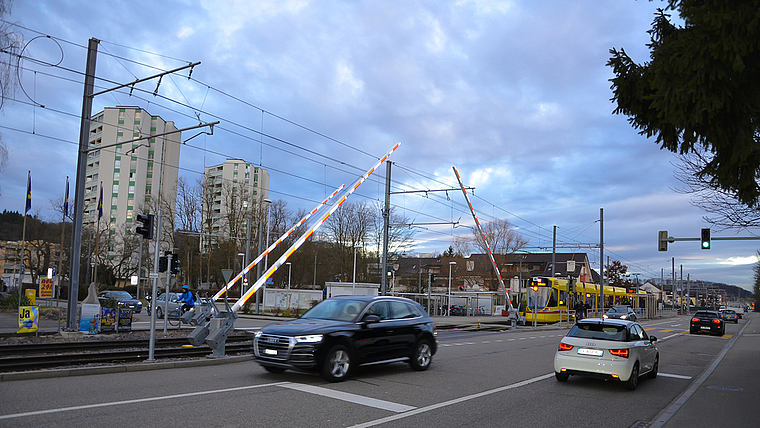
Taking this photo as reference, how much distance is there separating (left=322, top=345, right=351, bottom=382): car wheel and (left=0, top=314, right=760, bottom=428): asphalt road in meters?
0.21

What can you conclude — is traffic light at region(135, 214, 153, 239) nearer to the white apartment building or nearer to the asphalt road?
the asphalt road

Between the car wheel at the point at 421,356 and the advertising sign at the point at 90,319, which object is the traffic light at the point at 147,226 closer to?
the car wheel at the point at 421,356

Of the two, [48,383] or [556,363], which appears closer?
[48,383]

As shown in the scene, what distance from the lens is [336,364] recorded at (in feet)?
33.8

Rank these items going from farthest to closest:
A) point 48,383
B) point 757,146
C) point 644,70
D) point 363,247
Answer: point 363,247
point 644,70
point 48,383
point 757,146

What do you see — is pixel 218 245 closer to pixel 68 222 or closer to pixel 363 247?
pixel 363 247

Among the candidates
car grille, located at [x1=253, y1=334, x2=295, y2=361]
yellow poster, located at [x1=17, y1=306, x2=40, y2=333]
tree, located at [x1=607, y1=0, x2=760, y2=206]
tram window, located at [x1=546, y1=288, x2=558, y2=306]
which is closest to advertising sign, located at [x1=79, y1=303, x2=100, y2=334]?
yellow poster, located at [x1=17, y1=306, x2=40, y2=333]

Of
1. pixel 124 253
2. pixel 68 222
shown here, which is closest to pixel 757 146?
pixel 124 253

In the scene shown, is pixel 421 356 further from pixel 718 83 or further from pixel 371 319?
pixel 718 83

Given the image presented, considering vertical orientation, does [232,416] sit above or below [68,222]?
below

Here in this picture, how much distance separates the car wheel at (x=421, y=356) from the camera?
474 inches

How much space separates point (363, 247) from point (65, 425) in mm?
51242

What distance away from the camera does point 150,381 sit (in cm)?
1010

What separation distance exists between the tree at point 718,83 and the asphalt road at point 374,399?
155 inches
